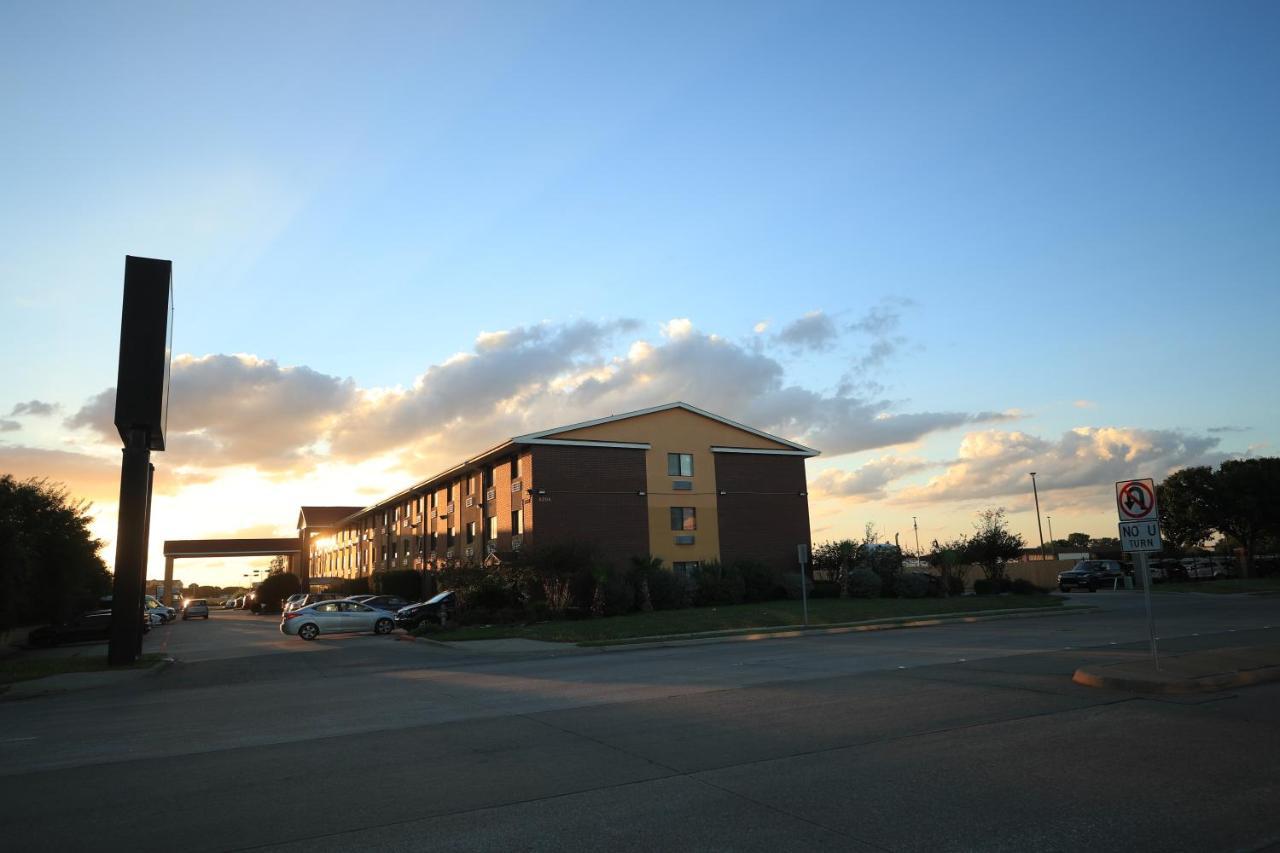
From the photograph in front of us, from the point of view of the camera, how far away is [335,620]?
34.7 metres

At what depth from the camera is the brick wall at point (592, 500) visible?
42031 millimetres

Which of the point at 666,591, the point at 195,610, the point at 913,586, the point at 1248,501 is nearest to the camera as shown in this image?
the point at 666,591

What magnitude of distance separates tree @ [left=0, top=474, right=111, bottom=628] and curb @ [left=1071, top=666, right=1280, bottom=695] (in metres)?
28.2

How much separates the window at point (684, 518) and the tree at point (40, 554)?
89.4ft

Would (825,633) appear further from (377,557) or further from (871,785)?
(377,557)

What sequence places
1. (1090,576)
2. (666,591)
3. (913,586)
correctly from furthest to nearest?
(1090,576) → (913,586) → (666,591)

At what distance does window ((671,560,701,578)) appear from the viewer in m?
41.4

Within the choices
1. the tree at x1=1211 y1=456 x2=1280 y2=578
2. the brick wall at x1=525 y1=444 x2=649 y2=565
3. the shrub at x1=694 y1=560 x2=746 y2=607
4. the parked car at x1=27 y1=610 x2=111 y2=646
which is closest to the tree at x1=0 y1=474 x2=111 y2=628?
the parked car at x1=27 y1=610 x2=111 y2=646

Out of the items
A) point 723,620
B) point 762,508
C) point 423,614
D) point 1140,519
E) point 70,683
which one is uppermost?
point 762,508

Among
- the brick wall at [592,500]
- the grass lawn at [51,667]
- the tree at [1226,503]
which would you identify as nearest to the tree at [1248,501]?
the tree at [1226,503]

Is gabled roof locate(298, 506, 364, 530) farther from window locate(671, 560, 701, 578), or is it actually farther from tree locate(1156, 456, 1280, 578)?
tree locate(1156, 456, 1280, 578)

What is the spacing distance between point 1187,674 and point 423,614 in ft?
95.1

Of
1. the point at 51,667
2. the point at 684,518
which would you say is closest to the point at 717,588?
the point at 684,518

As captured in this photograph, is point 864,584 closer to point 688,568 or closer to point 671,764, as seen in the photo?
point 688,568
